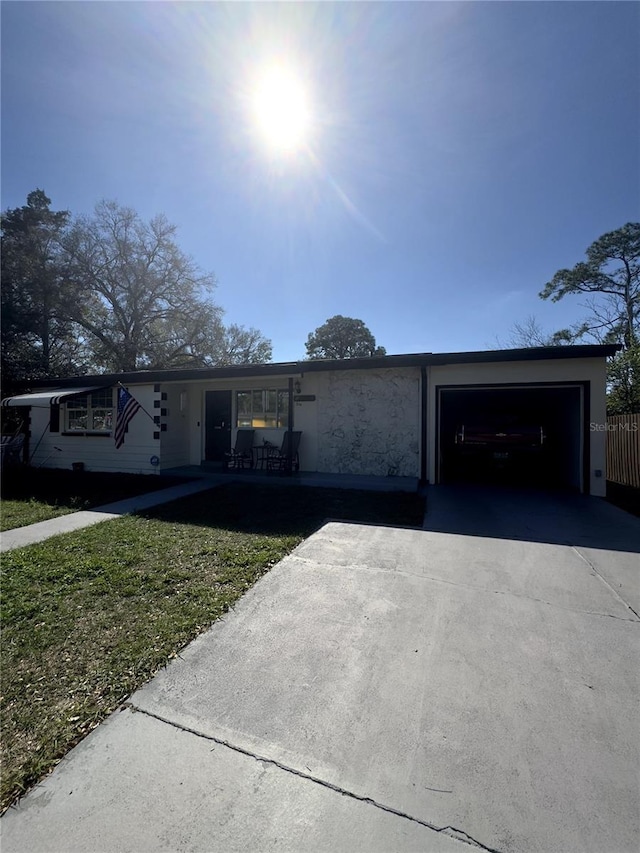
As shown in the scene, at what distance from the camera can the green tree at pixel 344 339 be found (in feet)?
118

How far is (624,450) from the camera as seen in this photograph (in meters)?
9.36

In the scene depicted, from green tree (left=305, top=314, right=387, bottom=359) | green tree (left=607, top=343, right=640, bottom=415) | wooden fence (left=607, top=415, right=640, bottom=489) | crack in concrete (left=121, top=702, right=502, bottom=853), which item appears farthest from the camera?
green tree (left=305, top=314, right=387, bottom=359)

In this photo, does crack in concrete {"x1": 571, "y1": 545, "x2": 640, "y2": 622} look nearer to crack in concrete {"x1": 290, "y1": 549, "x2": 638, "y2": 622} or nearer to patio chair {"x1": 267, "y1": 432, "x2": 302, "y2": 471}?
crack in concrete {"x1": 290, "y1": 549, "x2": 638, "y2": 622}

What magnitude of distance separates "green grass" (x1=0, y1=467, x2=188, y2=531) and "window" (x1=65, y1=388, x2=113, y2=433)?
1348mm

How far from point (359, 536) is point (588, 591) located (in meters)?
2.36

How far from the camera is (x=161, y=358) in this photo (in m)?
23.4

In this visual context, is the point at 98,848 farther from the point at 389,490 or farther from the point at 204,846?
the point at 389,490

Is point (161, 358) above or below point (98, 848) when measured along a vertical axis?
above

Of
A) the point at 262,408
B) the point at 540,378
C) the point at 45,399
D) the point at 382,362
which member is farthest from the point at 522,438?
the point at 45,399

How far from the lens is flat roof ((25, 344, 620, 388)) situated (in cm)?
689

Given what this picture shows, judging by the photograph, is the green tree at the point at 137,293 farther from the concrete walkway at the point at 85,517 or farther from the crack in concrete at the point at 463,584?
the crack in concrete at the point at 463,584

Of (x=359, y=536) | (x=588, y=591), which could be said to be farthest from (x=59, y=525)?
(x=588, y=591)

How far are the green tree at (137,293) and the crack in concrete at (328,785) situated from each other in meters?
23.6

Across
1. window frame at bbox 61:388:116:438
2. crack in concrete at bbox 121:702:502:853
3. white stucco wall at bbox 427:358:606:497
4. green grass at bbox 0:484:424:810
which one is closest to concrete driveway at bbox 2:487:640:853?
crack in concrete at bbox 121:702:502:853
